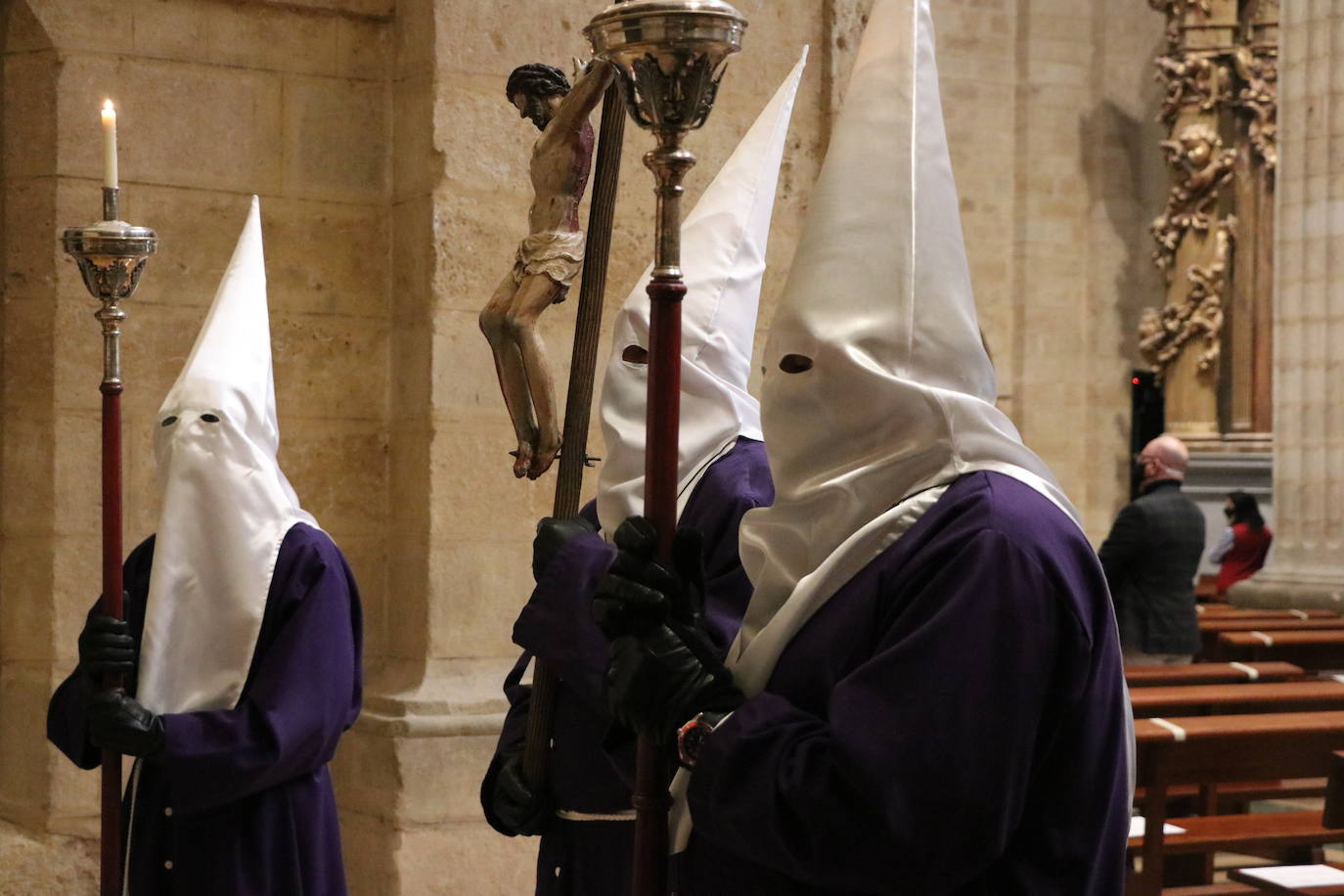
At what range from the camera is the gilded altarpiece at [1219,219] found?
543 inches

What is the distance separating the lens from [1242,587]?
10.8m

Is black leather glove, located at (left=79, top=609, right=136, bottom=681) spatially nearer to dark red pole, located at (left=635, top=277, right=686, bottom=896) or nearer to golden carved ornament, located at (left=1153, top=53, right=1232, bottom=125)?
dark red pole, located at (left=635, top=277, right=686, bottom=896)

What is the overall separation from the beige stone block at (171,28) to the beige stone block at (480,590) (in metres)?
1.58

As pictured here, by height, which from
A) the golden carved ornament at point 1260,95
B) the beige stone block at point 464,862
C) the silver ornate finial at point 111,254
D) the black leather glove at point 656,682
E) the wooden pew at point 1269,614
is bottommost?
the beige stone block at point 464,862

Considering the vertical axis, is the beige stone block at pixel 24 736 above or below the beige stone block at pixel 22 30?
below

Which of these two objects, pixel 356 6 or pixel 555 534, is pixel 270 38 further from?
pixel 555 534

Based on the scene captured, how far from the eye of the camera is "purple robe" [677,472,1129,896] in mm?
1766

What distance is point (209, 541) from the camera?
333 centimetres

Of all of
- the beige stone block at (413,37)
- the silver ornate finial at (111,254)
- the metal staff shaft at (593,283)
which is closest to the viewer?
the metal staff shaft at (593,283)

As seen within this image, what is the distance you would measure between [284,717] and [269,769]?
0.32 ft

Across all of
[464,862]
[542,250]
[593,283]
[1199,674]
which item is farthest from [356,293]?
[1199,674]

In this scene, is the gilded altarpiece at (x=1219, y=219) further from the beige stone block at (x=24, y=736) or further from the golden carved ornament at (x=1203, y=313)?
the beige stone block at (x=24, y=736)

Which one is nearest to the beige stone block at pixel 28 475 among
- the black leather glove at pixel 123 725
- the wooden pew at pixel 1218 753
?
the black leather glove at pixel 123 725

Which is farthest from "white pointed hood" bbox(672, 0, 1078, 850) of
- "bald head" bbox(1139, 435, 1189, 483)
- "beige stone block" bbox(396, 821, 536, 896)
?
"bald head" bbox(1139, 435, 1189, 483)
